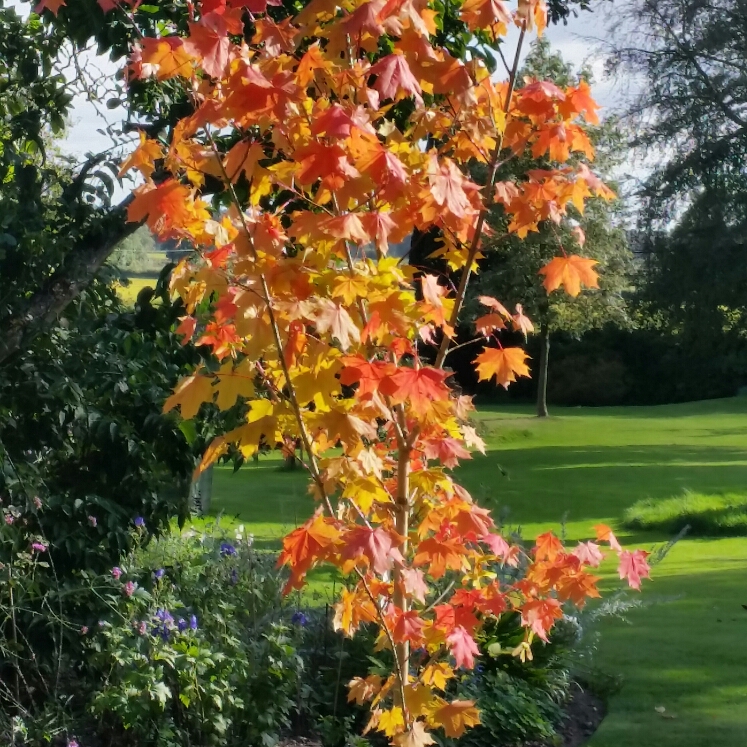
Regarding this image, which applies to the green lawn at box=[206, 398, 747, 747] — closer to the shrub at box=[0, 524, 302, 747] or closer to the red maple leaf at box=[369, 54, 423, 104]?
the shrub at box=[0, 524, 302, 747]

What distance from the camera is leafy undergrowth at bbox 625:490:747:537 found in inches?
464

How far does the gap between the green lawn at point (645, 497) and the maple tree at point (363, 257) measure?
7.10ft

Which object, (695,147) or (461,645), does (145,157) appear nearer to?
(461,645)

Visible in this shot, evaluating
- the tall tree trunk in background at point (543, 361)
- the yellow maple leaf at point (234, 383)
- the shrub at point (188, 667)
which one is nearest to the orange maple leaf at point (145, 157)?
the yellow maple leaf at point (234, 383)

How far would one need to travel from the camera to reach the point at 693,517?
11.9m

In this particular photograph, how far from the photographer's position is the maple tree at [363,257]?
2.30 metres

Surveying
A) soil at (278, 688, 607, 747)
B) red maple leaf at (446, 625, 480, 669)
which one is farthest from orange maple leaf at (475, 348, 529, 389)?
soil at (278, 688, 607, 747)

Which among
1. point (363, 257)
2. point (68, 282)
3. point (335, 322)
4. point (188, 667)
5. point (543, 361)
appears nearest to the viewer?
point (335, 322)

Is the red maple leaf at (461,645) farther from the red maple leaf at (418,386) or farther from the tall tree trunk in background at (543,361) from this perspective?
the tall tree trunk in background at (543,361)

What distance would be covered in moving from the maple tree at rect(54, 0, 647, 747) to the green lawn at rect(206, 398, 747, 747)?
216cm

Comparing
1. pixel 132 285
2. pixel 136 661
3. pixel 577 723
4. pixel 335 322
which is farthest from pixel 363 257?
pixel 132 285

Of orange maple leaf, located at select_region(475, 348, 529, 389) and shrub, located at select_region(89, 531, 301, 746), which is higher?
orange maple leaf, located at select_region(475, 348, 529, 389)

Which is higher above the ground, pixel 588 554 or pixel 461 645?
pixel 588 554

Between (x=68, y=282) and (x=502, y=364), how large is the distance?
2101 mm
